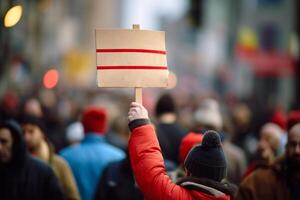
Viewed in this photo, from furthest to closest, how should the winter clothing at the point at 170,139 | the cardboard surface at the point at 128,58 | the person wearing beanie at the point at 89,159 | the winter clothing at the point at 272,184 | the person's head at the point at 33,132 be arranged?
1. the winter clothing at the point at 170,139
2. the person wearing beanie at the point at 89,159
3. the person's head at the point at 33,132
4. the winter clothing at the point at 272,184
5. the cardboard surface at the point at 128,58

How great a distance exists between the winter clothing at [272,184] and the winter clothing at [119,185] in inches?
48.3

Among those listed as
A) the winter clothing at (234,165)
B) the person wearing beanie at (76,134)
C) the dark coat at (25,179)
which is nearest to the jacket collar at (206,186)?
the dark coat at (25,179)

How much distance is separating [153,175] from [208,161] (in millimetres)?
376

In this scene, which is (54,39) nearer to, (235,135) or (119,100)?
(119,100)

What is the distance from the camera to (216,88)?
7006cm

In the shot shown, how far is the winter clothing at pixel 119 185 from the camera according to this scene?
892cm

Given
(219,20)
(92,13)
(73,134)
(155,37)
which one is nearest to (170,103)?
(73,134)

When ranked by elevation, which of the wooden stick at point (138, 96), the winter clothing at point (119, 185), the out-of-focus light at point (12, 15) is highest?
the out-of-focus light at point (12, 15)

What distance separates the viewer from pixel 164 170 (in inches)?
252

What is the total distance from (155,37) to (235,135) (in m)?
8.43

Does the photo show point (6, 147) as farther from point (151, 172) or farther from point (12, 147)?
point (151, 172)

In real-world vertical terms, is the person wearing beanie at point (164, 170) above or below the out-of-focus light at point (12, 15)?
below

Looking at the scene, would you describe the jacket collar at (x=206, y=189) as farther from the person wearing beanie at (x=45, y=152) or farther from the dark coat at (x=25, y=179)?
the person wearing beanie at (x=45, y=152)

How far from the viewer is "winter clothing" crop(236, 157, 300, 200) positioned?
25.7 feet
